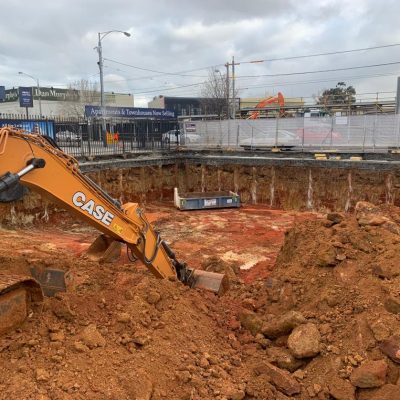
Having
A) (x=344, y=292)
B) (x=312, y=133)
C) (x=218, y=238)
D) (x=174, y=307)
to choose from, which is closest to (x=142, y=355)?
(x=174, y=307)

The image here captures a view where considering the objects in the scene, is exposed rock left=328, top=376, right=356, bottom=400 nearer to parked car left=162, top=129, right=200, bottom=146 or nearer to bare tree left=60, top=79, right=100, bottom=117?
parked car left=162, top=129, right=200, bottom=146

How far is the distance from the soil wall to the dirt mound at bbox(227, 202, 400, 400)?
1002 centimetres

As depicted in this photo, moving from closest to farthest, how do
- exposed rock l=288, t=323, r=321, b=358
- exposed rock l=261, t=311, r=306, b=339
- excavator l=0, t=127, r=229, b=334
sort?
excavator l=0, t=127, r=229, b=334, exposed rock l=288, t=323, r=321, b=358, exposed rock l=261, t=311, r=306, b=339

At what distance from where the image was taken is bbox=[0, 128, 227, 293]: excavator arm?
445 cm

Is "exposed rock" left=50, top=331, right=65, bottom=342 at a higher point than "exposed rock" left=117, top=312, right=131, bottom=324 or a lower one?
higher

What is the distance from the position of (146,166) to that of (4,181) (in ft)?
54.5

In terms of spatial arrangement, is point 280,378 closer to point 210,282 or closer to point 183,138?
point 210,282

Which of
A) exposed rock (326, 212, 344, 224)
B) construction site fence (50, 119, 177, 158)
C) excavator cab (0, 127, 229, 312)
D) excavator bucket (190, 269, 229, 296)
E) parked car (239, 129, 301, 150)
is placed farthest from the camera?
parked car (239, 129, 301, 150)

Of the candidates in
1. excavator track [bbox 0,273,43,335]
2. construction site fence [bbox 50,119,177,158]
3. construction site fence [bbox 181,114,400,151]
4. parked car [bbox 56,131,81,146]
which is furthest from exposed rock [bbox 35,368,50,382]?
construction site fence [bbox 181,114,400,151]

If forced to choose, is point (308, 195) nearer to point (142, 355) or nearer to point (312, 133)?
point (312, 133)

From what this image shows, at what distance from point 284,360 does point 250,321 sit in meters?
0.99

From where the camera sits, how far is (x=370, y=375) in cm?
436

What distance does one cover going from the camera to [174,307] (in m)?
5.86

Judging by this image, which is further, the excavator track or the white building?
the white building
